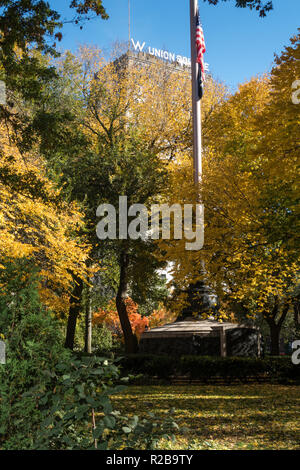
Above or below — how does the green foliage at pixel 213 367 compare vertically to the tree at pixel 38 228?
below

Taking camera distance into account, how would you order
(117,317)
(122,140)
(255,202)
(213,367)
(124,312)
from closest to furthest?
(255,202) → (213,367) → (124,312) → (122,140) → (117,317)

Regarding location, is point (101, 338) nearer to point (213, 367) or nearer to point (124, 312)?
point (124, 312)

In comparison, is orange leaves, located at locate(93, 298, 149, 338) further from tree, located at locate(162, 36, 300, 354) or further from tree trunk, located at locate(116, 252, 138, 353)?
tree, located at locate(162, 36, 300, 354)

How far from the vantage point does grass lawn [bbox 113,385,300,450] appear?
22.4 ft

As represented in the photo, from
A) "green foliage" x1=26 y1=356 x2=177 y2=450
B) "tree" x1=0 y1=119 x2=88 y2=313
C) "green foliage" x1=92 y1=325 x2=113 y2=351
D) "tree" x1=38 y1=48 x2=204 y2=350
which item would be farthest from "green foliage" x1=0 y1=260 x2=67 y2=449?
"green foliage" x1=92 y1=325 x2=113 y2=351

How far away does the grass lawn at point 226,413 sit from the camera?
22.4ft

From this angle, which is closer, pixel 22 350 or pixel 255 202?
pixel 22 350

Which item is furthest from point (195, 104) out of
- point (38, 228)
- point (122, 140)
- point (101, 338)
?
point (101, 338)

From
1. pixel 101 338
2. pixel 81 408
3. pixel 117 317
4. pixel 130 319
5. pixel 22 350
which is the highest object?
pixel 22 350

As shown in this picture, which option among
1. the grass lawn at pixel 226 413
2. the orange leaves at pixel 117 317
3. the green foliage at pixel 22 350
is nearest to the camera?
the green foliage at pixel 22 350

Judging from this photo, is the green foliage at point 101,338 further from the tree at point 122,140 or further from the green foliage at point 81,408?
the green foliage at point 81,408

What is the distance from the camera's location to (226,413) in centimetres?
962

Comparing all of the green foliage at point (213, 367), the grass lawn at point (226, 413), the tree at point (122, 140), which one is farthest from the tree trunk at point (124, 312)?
the grass lawn at point (226, 413)

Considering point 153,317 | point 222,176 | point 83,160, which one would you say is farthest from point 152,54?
point 222,176
